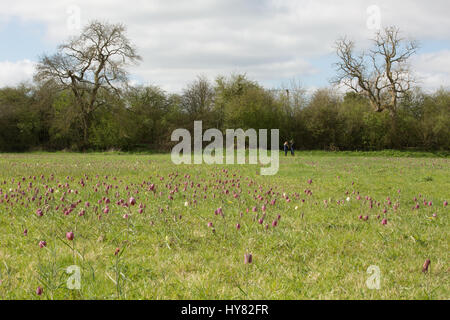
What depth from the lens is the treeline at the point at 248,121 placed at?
45688mm

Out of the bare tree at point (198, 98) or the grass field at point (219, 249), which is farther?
the bare tree at point (198, 98)

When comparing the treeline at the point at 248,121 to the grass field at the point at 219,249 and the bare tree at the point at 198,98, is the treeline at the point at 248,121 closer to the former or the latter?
the bare tree at the point at 198,98

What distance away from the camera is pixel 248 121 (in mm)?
46906

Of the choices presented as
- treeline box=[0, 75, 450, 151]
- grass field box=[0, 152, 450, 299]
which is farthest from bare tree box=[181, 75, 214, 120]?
grass field box=[0, 152, 450, 299]

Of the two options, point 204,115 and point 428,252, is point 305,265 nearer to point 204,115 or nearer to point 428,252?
point 428,252

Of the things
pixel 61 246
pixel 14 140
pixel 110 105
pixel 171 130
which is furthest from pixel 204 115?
pixel 61 246

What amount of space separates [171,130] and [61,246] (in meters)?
42.5

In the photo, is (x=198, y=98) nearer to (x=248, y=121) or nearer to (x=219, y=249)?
(x=248, y=121)

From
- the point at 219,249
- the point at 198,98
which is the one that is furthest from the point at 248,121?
the point at 219,249

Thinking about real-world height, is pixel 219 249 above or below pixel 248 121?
below

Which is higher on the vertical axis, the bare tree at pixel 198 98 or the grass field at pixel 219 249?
the bare tree at pixel 198 98

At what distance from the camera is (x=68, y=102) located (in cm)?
4600

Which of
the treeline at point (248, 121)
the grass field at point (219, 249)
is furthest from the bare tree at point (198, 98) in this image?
the grass field at point (219, 249)
